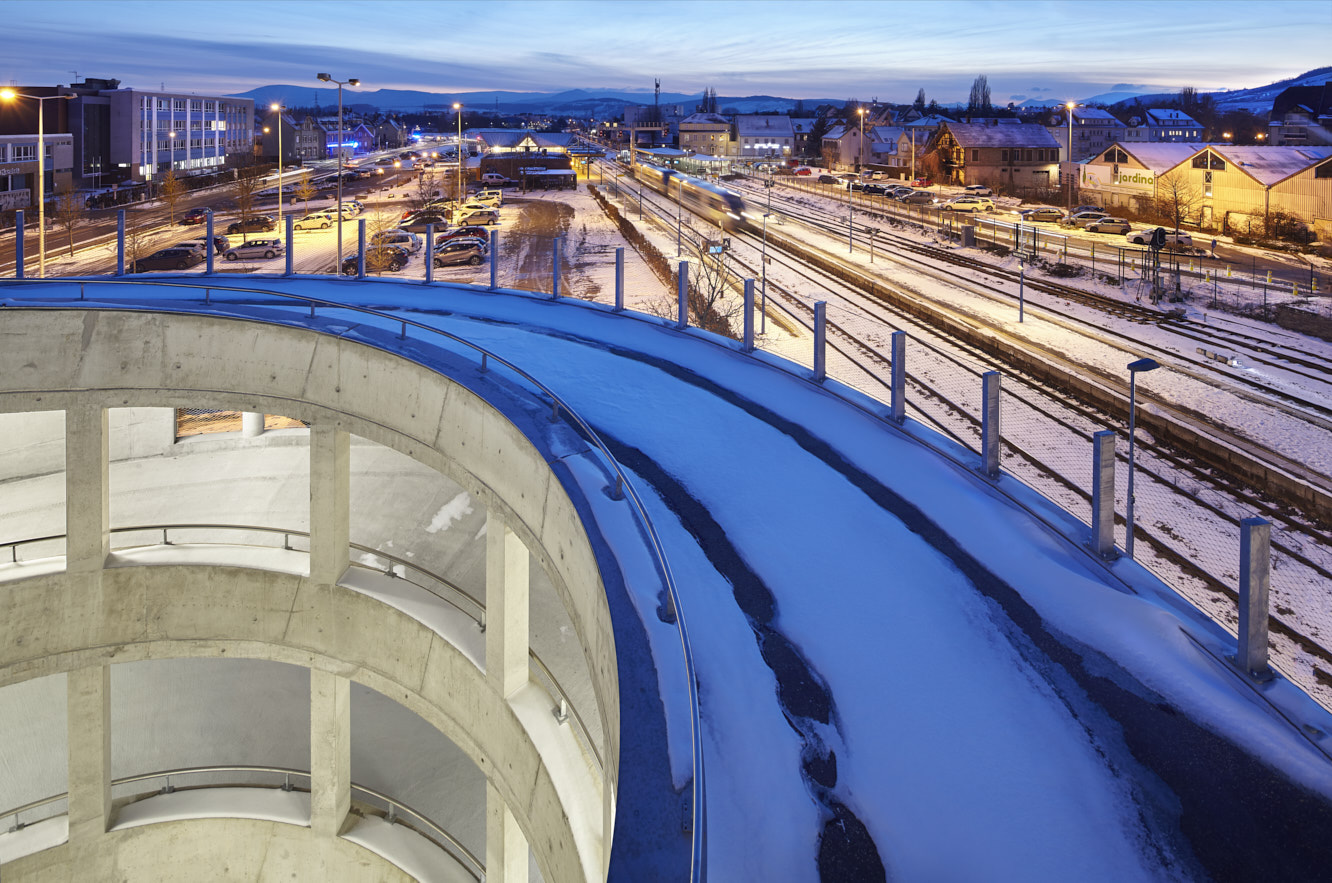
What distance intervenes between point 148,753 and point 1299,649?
17.9 m

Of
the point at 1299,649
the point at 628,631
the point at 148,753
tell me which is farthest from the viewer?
the point at 148,753

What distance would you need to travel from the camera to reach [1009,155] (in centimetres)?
7106

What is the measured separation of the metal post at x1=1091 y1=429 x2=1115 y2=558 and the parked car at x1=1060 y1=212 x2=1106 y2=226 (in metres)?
47.5

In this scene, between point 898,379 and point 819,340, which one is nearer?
point 898,379

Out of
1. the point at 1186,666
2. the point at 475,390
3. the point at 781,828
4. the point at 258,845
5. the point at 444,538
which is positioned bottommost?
the point at 258,845

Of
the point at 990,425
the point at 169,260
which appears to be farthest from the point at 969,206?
the point at 990,425

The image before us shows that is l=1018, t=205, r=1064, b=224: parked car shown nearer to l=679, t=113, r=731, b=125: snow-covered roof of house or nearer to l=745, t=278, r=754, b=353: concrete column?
l=745, t=278, r=754, b=353: concrete column

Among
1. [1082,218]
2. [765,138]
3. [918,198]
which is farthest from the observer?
[765,138]

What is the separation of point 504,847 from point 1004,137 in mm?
72401

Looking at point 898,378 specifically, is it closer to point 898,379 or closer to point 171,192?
point 898,379

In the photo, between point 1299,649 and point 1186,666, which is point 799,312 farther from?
point 1186,666

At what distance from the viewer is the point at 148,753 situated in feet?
53.3

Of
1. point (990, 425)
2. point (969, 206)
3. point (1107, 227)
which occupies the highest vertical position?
point (969, 206)

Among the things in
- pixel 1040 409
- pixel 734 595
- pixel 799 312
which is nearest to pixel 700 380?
pixel 734 595
